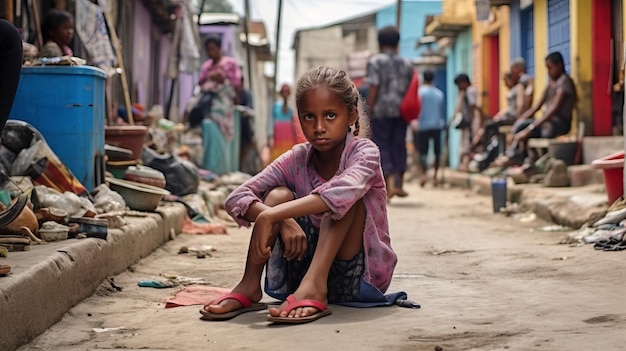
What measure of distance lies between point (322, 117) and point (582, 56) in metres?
9.04

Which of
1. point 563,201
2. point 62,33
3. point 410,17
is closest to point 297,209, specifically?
point 62,33

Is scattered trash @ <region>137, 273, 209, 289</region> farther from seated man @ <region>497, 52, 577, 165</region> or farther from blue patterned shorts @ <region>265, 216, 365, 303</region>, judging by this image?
seated man @ <region>497, 52, 577, 165</region>

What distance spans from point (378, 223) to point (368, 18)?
1429 inches

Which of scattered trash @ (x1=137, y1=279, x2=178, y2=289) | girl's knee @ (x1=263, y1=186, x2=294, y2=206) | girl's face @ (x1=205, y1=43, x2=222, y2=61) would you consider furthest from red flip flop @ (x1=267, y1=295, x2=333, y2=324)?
girl's face @ (x1=205, y1=43, x2=222, y2=61)

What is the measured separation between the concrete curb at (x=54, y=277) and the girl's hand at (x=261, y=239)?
Answer: 0.78 metres

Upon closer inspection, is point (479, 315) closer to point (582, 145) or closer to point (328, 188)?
point (328, 188)

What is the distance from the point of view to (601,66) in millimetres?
11977

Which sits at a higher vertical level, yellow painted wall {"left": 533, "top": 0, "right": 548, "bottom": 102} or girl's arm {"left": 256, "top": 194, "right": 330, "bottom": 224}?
yellow painted wall {"left": 533, "top": 0, "right": 548, "bottom": 102}

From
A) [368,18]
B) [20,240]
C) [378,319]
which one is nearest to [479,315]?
[378,319]

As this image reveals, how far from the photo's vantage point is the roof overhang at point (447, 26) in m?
20.8

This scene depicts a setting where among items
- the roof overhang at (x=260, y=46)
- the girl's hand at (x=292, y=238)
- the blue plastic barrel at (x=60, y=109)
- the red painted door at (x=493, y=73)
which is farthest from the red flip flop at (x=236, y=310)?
the roof overhang at (x=260, y=46)

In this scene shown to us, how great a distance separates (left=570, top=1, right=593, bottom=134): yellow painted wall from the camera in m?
12.0

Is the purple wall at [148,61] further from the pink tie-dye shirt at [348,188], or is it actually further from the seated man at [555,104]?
the pink tie-dye shirt at [348,188]

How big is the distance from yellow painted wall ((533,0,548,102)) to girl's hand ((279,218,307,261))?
11.1 m
